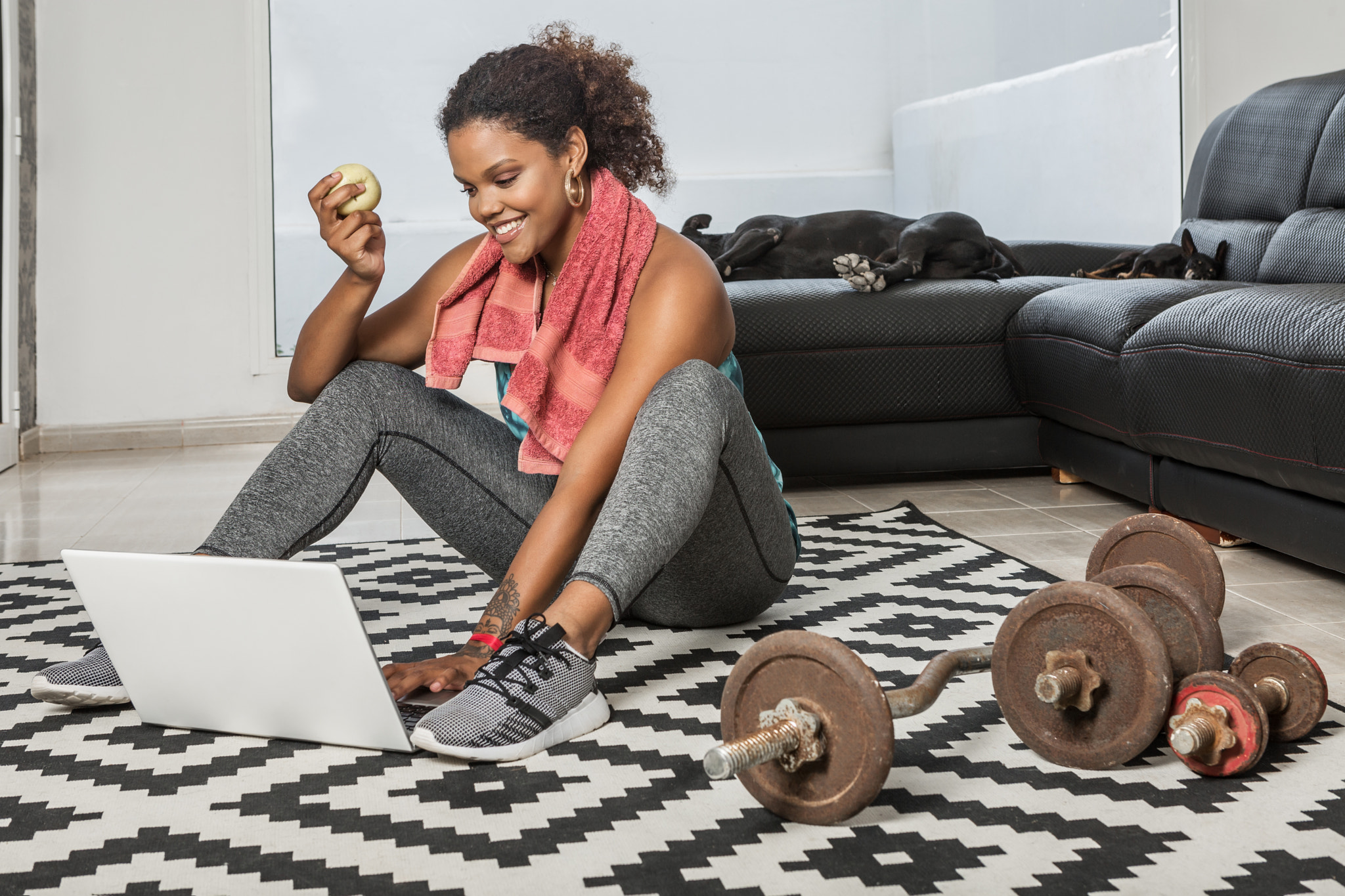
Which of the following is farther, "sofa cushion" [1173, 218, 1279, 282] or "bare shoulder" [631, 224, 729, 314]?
"sofa cushion" [1173, 218, 1279, 282]

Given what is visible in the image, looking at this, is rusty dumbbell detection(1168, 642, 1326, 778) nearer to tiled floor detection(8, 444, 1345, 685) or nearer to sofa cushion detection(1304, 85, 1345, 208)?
tiled floor detection(8, 444, 1345, 685)

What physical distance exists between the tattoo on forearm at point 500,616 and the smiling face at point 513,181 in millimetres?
409

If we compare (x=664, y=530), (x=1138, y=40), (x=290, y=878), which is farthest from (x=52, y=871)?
(x=1138, y=40)

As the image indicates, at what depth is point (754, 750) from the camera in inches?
37.9

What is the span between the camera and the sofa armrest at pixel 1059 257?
3.63m

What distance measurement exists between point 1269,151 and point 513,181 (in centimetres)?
234

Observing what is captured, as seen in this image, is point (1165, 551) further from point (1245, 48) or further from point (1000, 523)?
point (1245, 48)

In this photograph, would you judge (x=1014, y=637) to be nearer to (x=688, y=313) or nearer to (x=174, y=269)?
(x=688, y=313)

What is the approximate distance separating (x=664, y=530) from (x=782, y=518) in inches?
12.5

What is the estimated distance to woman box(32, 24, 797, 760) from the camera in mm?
1258

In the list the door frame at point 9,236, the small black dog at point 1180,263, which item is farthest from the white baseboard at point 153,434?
the small black dog at point 1180,263

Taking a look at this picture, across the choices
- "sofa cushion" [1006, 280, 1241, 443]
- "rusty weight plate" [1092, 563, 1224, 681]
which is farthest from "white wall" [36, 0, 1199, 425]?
"rusty weight plate" [1092, 563, 1224, 681]

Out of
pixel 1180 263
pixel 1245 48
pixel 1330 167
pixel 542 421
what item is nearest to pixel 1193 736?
pixel 542 421

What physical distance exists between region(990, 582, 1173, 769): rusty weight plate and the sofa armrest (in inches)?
106
